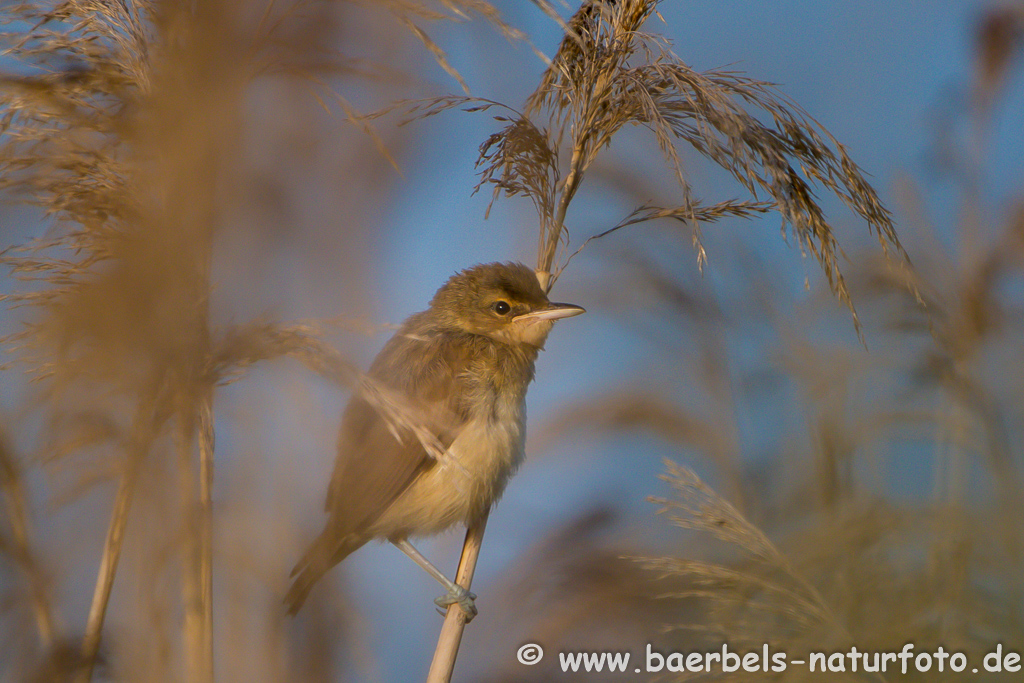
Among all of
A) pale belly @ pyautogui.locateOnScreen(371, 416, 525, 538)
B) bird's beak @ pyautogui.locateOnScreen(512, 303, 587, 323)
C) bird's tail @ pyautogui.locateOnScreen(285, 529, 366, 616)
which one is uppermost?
bird's beak @ pyautogui.locateOnScreen(512, 303, 587, 323)

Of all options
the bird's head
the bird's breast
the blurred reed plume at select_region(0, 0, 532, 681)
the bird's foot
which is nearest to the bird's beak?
the bird's head

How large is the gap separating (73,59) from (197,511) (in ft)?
3.59

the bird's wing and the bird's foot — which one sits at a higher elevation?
the bird's wing

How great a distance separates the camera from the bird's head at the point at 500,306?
301 centimetres

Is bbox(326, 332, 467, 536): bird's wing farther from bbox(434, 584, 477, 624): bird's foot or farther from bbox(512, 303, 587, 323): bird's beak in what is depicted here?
bbox(434, 584, 477, 624): bird's foot

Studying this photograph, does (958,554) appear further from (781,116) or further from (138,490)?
(138,490)

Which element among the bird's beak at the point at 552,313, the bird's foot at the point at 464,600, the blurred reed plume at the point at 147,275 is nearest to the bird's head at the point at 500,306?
the bird's beak at the point at 552,313

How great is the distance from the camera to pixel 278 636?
1.69 meters

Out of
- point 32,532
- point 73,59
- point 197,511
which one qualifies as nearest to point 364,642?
point 197,511

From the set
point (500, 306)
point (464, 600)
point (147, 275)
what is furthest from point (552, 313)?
point (147, 275)

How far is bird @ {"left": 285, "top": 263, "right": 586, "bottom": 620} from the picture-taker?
2.74 metres

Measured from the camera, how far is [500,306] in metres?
3.20

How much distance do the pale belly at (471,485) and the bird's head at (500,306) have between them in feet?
1.40

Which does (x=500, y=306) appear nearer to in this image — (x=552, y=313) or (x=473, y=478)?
(x=552, y=313)
